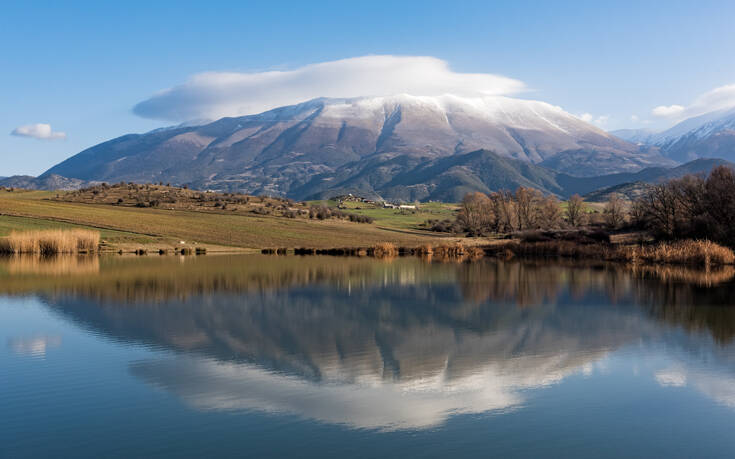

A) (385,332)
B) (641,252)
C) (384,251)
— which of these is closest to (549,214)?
(641,252)

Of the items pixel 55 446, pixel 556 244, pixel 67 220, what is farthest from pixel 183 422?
pixel 67 220

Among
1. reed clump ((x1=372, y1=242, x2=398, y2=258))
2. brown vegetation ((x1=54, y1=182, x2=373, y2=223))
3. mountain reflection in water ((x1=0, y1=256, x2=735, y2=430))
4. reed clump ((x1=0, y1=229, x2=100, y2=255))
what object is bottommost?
reed clump ((x1=372, y1=242, x2=398, y2=258))

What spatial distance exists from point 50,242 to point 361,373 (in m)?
56.6

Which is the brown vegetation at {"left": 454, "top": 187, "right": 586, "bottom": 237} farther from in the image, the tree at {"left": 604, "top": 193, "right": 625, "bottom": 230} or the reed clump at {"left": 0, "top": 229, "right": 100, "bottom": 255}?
the reed clump at {"left": 0, "top": 229, "right": 100, "bottom": 255}

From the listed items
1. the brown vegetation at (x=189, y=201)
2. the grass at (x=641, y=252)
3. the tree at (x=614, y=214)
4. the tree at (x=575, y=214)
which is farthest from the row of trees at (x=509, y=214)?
the grass at (x=641, y=252)

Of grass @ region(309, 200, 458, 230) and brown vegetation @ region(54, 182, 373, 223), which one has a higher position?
brown vegetation @ region(54, 182, 373, 223)

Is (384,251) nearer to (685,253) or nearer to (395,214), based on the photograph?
(685,253)

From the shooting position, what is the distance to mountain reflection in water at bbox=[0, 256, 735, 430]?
15.3 metres

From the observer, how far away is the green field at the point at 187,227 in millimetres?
74500

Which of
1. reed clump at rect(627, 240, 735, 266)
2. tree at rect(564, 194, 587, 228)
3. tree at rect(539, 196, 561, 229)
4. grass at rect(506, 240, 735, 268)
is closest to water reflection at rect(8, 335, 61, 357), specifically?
grass at rect(506, 240, 735, 268)

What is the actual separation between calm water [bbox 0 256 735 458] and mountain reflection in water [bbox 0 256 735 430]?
0.10 metres

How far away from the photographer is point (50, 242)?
208 feet

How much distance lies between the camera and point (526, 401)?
14.8m

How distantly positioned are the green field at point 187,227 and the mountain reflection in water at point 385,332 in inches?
1159
